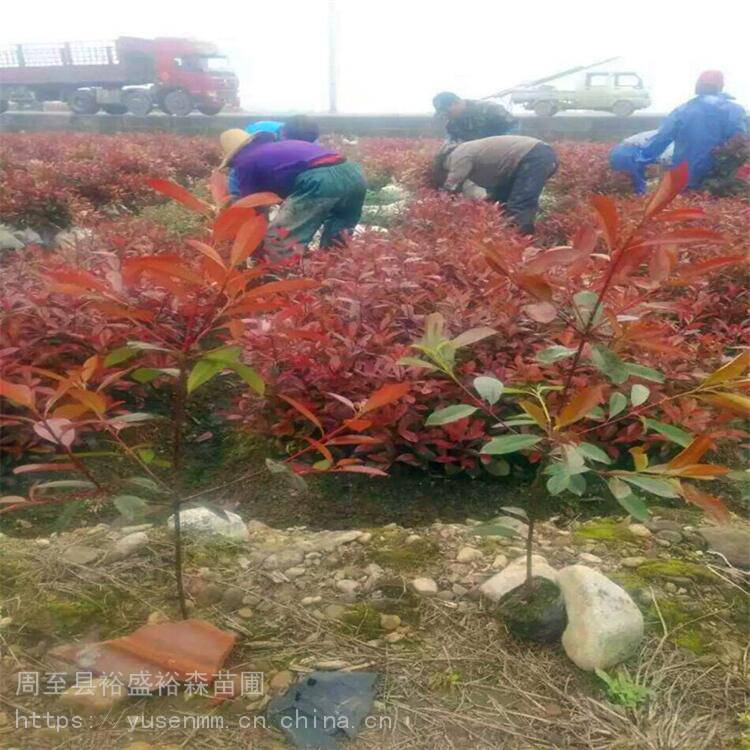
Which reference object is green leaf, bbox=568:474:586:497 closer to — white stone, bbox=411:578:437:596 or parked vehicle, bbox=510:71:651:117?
white stone, bbox=411:578:437:596

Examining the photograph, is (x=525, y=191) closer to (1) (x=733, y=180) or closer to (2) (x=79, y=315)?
(1) (x=733, y=180)

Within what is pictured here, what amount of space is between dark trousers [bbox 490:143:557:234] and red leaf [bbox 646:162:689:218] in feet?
14.9

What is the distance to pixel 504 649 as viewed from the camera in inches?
55.7

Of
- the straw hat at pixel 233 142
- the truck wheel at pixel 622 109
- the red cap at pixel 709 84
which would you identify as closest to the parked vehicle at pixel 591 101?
the truck wheel at pixel 622 109

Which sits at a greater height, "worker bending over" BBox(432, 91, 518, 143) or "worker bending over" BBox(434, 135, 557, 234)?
"worker bending over" BBox(432, 91, 518, 143)

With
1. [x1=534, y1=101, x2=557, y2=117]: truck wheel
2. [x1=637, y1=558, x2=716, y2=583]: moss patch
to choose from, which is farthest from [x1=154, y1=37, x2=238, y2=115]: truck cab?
[x1=534, y1=101, x2=557, y2=117]: truck wheel

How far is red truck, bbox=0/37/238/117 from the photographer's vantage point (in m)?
2.28

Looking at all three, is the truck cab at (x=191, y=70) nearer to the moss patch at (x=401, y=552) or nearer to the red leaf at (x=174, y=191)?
the red leaf at (x=174, y=191)

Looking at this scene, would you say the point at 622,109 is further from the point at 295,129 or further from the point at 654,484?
the point at 654,484

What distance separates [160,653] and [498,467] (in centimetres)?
130

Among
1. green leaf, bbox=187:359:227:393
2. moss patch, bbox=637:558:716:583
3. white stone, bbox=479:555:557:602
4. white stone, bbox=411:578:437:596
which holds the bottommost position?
moss patch, bbox=637:558:716:583

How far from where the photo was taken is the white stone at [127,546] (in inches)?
66.2

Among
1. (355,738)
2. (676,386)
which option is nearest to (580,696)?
(355,738)

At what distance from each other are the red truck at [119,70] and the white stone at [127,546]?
1173 mm
